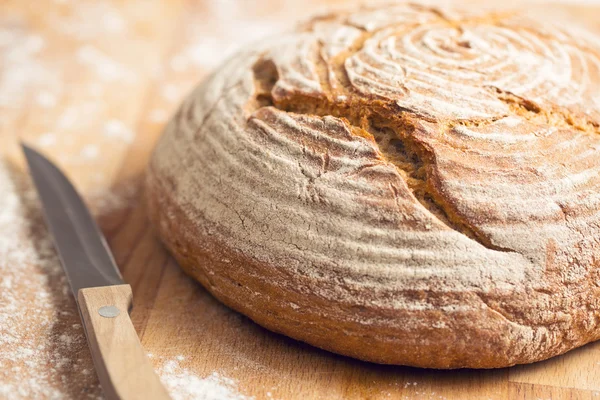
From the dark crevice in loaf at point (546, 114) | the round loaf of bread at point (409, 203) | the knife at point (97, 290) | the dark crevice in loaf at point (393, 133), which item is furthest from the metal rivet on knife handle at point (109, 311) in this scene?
the dark crevice in loaf at point (546, 114)

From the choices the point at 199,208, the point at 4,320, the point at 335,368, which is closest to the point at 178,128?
the point at 199,208

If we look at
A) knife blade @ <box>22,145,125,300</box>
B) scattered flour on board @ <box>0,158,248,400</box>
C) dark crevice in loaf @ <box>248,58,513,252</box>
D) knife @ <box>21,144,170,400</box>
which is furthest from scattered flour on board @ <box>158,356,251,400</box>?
dark crevice in loaf @ <box>248,58,513,252</box>

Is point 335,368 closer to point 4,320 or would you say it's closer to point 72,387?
point 72,387

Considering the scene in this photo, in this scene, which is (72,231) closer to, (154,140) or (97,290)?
(97,290)

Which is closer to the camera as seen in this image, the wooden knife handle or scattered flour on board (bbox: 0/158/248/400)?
the wooden knife handle

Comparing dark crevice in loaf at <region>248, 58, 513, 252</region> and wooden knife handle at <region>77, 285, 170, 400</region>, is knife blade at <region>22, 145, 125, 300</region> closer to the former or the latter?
wooden knife handle at <region>77, 285, 170, 400</region>

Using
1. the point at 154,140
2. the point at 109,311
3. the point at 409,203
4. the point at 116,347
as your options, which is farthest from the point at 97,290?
the point at 154,140
